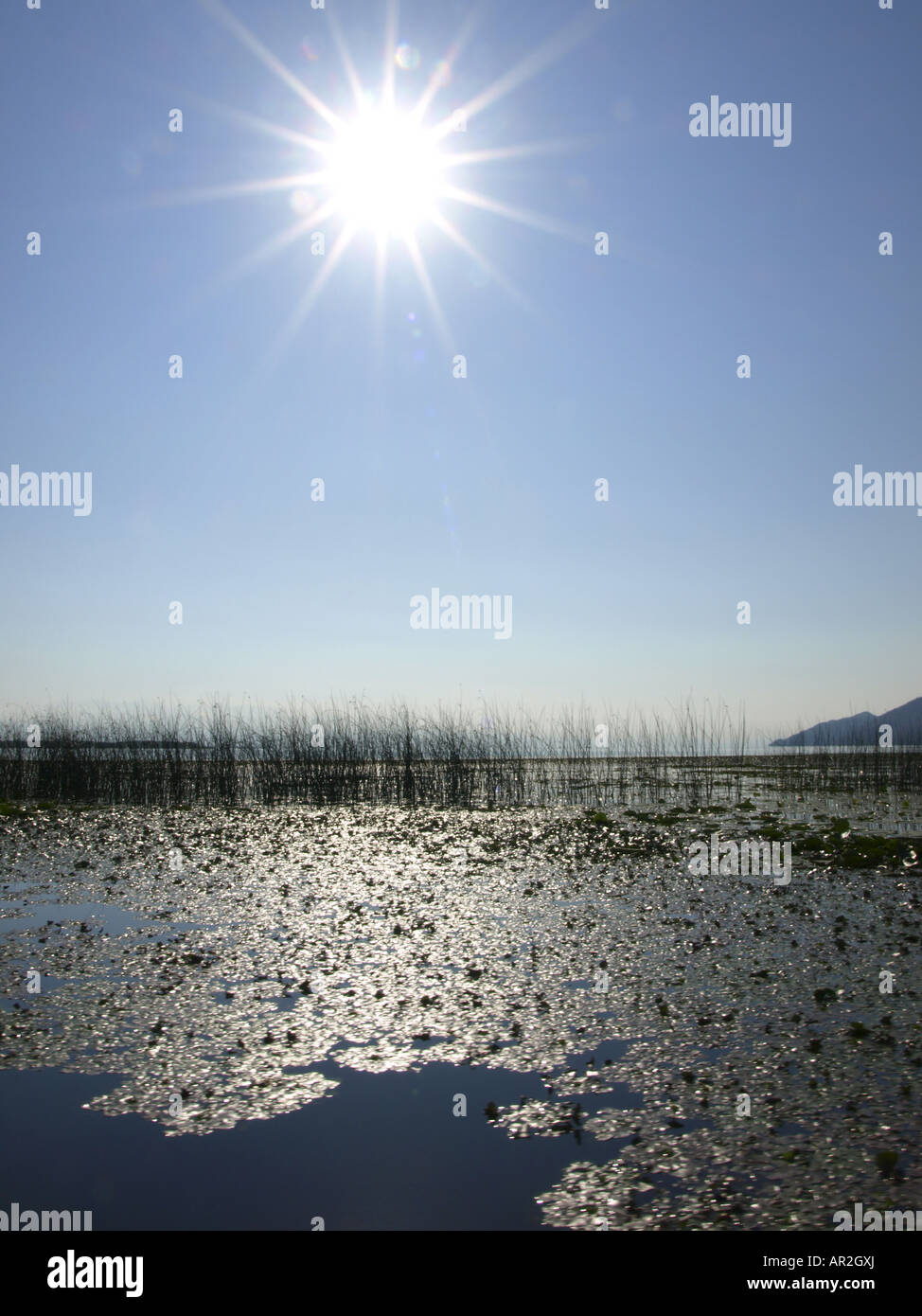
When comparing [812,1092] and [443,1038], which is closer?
[812,1092]

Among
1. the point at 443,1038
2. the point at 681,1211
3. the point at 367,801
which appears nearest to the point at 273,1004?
the point at 443,1038

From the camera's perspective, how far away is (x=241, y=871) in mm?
12875

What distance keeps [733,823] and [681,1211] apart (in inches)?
564

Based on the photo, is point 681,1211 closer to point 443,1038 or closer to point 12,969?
point 443,1038

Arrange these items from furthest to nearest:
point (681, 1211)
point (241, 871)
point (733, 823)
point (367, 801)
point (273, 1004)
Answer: point (367, 801), point (733, 823), point (241, 871), point (273, 1004), point (681, 1211)

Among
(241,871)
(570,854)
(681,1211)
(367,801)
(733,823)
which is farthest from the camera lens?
(367,801)

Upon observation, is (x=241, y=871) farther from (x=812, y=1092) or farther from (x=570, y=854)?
(x=812, y=1092)

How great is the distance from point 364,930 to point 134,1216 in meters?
5.21

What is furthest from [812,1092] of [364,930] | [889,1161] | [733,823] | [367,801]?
[367,801]

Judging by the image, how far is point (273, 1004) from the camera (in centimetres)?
662

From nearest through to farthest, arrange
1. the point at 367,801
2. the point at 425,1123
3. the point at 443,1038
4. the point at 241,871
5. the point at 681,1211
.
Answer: the point at 681,1211 < the point at 425,1123 < the point at 443,1038 < the point at 241,871 < the point at 367,801

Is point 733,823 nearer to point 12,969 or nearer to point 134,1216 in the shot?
point 12,969
